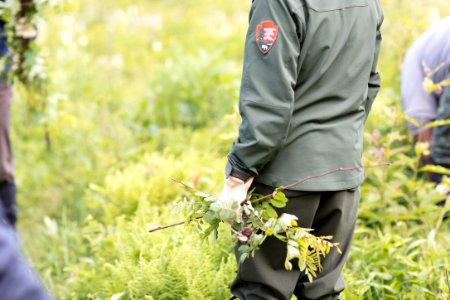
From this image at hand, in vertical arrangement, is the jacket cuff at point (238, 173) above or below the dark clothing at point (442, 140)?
above

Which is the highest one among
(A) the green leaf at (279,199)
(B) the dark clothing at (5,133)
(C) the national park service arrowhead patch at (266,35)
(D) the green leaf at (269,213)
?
(C) the national park service arrowhead patch at (266,35)

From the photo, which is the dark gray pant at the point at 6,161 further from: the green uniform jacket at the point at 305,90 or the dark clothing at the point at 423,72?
the dark clothing at the point at 423,72

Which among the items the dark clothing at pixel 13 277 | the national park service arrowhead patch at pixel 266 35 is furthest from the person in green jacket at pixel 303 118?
the dark clothing at pixel 13 277

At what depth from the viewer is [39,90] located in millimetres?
4203

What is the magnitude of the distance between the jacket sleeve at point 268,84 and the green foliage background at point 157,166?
34.0 inches

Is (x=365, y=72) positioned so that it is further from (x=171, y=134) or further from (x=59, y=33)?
(x=59, y=33)

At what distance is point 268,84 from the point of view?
207 cm

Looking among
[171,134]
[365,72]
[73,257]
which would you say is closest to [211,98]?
[171,134]

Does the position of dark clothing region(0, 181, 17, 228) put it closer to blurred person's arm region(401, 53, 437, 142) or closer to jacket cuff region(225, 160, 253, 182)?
jacket cuff region(225, 160, 253, 182)

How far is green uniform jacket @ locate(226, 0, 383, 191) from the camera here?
6.79 ft

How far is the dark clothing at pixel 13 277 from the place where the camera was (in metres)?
1.19

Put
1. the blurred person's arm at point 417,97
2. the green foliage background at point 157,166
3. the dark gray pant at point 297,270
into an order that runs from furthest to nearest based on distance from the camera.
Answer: the blurred person's arm at point 417,97 → the green foliage background at point 157,166 → the dark gray pant at point 297,270

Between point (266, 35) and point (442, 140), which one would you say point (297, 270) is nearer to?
point (266, 35)

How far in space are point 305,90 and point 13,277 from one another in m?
1.33
